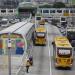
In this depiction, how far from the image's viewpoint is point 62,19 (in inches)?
4232

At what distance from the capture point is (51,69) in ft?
95.1

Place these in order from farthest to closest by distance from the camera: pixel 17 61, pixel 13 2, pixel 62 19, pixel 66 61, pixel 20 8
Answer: pixel 13 2
pixel 20 8
pixel 62 19
pixel 66 61
pixel 17 61

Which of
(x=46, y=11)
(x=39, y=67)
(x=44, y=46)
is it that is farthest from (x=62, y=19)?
(x=39, y=67)

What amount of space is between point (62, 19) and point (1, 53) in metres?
81.4

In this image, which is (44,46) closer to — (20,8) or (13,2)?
(20,8)

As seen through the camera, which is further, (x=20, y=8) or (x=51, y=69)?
(x=20, y=8)

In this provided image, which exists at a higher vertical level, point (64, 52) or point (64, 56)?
point (64, 52)

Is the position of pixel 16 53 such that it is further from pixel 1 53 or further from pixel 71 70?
pixel 71 70

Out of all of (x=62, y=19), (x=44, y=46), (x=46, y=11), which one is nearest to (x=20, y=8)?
(x=46, y=11)

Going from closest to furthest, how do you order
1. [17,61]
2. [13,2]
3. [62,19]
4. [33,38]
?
[17,61] → [33,38] → [62,19] → [13,2]

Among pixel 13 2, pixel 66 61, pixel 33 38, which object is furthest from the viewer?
pixel 13 2

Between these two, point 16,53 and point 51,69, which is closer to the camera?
point 16,53

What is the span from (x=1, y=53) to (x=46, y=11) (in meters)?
103

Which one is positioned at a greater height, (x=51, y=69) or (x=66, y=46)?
(x=66, y=46)
